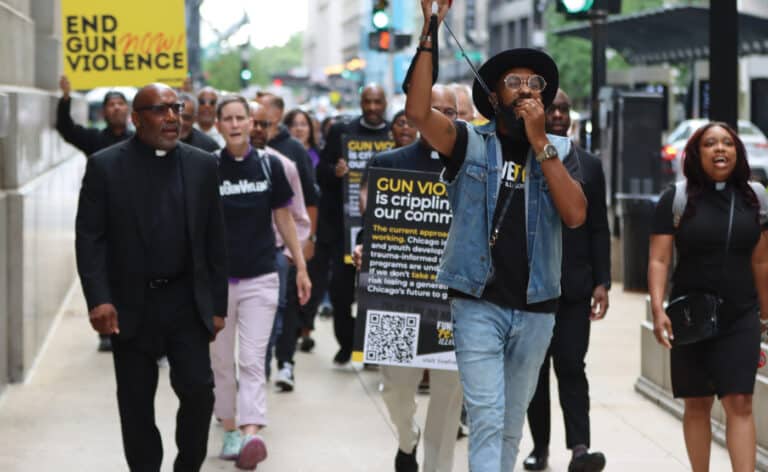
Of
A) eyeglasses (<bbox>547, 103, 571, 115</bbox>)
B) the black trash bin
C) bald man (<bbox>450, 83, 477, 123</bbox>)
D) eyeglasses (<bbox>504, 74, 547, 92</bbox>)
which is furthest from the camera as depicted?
the black trash bin

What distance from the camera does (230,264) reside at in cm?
762

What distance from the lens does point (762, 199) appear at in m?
6.34

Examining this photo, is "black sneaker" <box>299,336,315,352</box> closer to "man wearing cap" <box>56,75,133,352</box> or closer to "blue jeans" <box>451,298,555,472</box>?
"man wearing cap" <box>56,75,133,352</box>

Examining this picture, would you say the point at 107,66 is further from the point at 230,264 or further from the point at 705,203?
the point at 705,203

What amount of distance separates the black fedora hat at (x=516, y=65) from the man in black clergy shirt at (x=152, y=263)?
148 cm

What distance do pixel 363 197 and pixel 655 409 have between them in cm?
233

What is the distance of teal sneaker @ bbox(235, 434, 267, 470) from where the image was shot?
7.40 m

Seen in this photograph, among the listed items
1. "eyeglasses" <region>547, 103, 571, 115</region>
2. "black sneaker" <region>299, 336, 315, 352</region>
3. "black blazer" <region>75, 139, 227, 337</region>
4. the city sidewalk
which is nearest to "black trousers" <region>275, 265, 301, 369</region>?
the city sidewalk

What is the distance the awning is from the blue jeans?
2713 cm

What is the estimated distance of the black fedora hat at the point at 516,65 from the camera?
201 inches

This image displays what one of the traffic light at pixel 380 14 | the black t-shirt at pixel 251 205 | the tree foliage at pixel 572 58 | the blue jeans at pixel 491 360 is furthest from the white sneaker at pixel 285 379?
the tree foliage at pixel 572 58

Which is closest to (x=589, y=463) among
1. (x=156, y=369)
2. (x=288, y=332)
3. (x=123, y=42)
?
(x=156, y=369)

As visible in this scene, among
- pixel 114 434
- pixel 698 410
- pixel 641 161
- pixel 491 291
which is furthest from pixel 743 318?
pixel 641 161

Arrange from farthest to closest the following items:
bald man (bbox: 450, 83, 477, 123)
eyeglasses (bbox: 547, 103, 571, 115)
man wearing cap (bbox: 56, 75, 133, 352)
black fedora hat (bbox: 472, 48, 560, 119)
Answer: man wearing cap (bbox: 56, 75, 133, 352) → bald man (bbox: 450, 83, 477, 123) → eyeglasses (bbox: 547, 103, 571, 115) → black fedora hat (bbox: 472, 48, 560, 119)
